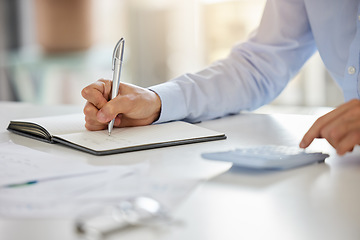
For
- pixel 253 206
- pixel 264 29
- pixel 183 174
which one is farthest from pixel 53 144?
pixel 264 29

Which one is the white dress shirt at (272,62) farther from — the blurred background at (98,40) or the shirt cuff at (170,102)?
the blurred background at (98,40)

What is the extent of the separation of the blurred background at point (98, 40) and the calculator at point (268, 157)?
3052mm

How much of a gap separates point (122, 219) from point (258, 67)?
35.1 inches

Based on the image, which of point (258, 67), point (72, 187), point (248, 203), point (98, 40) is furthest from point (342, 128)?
point (98, 40)

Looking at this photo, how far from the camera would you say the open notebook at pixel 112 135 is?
31.3 inches

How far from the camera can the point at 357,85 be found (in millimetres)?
1119

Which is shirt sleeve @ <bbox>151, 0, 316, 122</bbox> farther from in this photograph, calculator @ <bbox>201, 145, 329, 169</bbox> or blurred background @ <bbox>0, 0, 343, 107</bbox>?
blurred background @ <bbox>0, 0, 343, 107</bbox>

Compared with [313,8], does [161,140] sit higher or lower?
lower

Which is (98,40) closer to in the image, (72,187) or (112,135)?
(112,135)

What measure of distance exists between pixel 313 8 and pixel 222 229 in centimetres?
87

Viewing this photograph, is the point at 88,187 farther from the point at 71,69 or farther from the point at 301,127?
the point at 71,69

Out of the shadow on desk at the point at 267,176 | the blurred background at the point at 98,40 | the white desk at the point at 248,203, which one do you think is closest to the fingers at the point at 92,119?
the white desk at the point at 248,203

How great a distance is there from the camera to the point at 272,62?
126 centimetres

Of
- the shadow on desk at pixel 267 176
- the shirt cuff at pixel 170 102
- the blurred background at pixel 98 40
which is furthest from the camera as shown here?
the blurred background at pixel 98 40
